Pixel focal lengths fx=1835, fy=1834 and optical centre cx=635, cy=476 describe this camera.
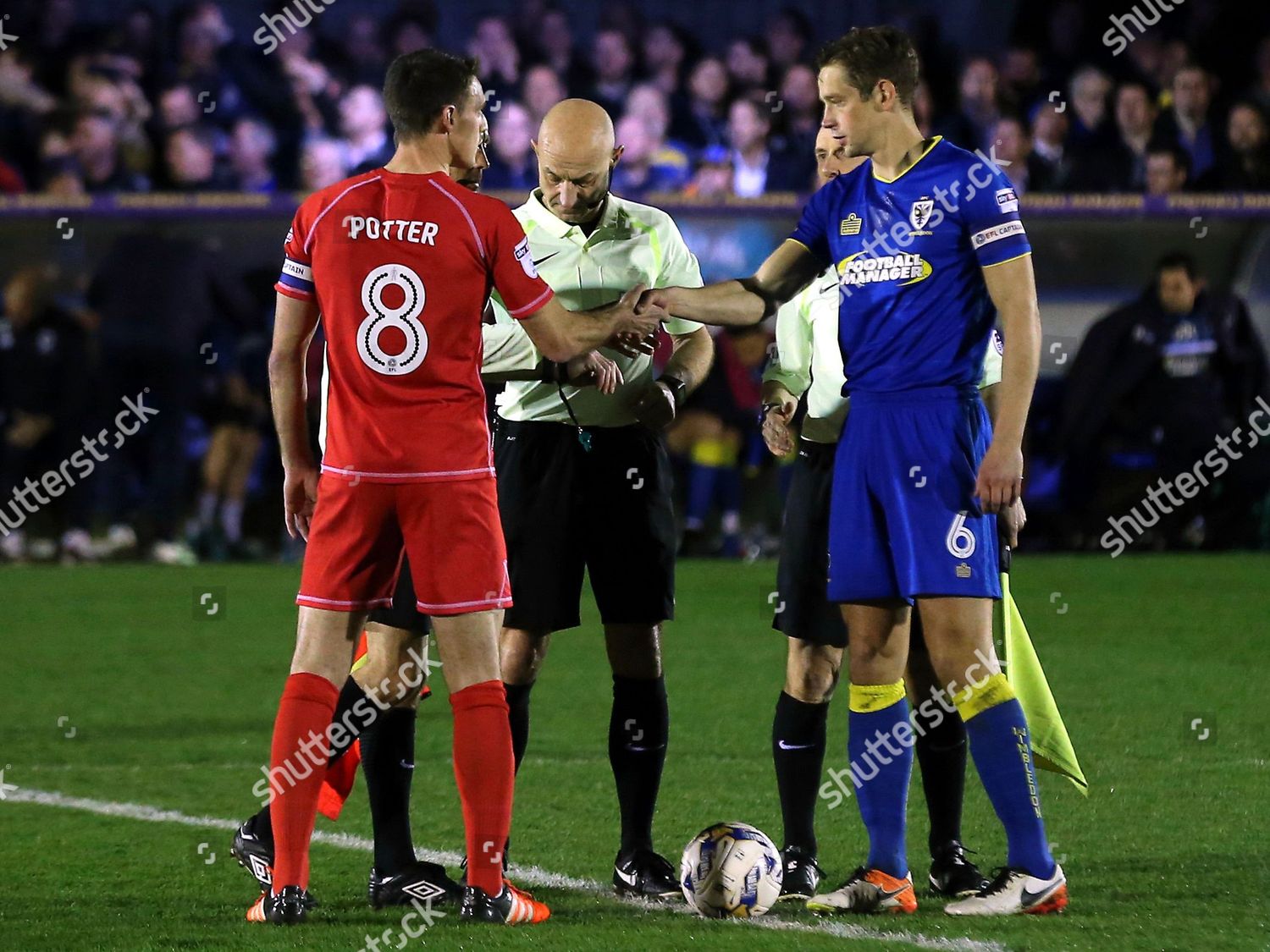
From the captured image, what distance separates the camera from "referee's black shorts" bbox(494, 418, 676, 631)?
4812mm

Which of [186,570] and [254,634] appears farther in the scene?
[186,570]

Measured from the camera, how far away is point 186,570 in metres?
13.4

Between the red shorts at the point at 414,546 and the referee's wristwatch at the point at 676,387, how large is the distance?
849 millimetres

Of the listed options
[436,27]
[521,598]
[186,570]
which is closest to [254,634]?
[186,570]

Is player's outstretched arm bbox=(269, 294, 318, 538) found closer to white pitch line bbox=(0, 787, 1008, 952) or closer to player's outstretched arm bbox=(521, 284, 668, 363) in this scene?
player's outstretched arm bbox=(521, 284, 668, 363)

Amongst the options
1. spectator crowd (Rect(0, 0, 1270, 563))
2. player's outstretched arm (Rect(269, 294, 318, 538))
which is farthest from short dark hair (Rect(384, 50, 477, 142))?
spectator crowd (Rect(0, 0, 1270, 563))

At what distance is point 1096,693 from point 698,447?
626 cm

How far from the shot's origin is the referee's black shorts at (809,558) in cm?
479

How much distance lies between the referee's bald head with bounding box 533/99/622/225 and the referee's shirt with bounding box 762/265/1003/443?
0.25m

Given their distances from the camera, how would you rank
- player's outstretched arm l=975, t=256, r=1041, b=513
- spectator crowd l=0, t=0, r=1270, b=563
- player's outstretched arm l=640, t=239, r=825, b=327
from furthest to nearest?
spectator crowd l=0, t=0, r=1270, b=563, player's outstretched arm l=640, t=239, r=825, b=327, player's outstretched arm l=975, t=256, r=1041, b=513

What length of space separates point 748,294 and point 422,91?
98 cm

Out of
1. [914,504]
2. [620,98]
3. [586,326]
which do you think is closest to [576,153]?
[586,326]

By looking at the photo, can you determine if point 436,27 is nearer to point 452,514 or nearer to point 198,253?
point 198,253

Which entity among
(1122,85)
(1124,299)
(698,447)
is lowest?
(698,447)
